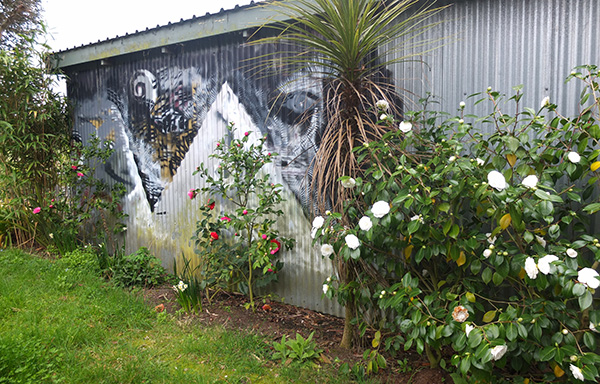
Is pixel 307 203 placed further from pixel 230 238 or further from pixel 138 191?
pixel 138 191

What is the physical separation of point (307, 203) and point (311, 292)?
799 mm

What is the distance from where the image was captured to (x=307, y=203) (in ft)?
11.1

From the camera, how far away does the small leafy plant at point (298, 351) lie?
8.39 ft

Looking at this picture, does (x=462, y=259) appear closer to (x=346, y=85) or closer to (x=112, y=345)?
(x=346, y=85)

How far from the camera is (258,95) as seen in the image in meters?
3.67

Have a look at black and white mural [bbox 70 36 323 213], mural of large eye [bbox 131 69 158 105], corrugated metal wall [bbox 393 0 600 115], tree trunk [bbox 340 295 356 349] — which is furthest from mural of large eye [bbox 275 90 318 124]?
mural of large eye [bbox 131 69 158 105]

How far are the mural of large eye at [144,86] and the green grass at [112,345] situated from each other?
2250 mm

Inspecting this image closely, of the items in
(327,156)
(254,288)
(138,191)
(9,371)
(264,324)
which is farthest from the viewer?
(138,191)

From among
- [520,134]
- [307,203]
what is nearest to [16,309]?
[307,203]

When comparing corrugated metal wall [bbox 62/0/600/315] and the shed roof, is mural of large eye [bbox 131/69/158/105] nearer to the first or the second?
corrugated metal wall [bbox 62/0/600/315]

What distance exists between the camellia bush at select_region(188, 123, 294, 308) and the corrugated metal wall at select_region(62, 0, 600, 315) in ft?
0.56

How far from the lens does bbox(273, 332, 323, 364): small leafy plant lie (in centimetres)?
256

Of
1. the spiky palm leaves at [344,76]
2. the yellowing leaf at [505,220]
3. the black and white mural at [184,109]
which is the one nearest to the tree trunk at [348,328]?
the spiky palm leaves at [344,76]

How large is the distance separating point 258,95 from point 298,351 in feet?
7.59
